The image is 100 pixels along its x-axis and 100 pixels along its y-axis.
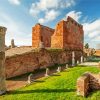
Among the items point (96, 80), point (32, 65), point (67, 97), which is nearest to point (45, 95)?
point (67, 97)

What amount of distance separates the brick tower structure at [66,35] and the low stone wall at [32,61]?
2758mm

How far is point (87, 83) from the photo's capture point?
1139 centimetres

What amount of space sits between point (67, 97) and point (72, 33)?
2563cm

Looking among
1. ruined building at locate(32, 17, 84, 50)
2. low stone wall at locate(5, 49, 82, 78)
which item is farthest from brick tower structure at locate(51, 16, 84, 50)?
low stone wall at locate(5, 49, 82, 78)

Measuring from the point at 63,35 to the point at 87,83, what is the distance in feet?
72.7

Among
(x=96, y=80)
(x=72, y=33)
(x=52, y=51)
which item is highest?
(x=72, y=33)

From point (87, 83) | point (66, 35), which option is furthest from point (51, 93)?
point (66, 35)

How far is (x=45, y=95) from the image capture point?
37.2ft

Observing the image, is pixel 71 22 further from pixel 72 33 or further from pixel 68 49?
pixel 68 49

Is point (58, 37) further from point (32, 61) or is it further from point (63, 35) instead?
point (32, 61)

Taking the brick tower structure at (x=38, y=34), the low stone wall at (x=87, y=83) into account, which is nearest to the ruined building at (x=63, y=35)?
the brick tower structure at (x=38, y=34)

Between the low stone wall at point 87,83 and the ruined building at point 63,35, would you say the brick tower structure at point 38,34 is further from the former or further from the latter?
the low stone wall at point 87,83

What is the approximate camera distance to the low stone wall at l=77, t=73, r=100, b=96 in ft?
35.5

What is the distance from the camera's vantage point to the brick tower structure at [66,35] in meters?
33.0
